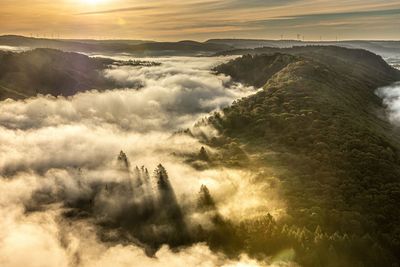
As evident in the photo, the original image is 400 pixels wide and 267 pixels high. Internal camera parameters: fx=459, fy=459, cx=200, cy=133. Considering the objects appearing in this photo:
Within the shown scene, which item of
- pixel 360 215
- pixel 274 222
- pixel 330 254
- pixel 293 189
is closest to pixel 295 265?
pixel 330 254

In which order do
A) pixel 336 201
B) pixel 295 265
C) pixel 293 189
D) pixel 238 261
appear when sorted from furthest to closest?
pixel 293 189
pixel 336 201
pixel 238 261
pixel 295 265

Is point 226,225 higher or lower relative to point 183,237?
higher

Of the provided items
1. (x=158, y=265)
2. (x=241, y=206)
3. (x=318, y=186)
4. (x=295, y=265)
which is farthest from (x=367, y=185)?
(x=158, y=265)

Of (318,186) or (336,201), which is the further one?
(318,186)

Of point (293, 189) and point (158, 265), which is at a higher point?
point (293, 189)

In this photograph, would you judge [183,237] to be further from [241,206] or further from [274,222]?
[274,222]

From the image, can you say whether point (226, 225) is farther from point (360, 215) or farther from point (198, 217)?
point (360, 215)

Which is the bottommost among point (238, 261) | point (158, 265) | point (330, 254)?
point (158, 265)

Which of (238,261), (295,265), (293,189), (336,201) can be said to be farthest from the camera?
(293,189)

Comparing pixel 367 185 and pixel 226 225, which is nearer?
pixel 226 225
